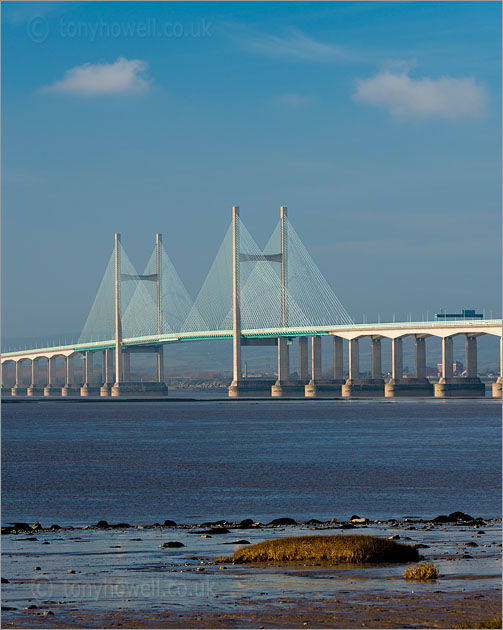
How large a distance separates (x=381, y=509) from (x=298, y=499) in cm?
391

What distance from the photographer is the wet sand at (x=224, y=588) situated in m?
16.1

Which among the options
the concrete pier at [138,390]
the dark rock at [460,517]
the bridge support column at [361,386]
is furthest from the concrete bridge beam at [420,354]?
the dark rock at [460,517]

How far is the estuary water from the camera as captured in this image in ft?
108

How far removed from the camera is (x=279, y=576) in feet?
64.3

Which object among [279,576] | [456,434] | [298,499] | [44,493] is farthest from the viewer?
[456,434]

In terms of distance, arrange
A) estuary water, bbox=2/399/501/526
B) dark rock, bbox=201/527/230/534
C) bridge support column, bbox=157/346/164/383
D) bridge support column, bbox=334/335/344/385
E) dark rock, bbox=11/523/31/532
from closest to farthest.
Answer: dark rock, bbox=201/527/230/534 → dark rock, bbox=11/523/31/532 → estuary water, bbox=2/399/501/526 → bridge support column, bbox=334/335/344/385 → bridge support column, bbox=157/346/164/383

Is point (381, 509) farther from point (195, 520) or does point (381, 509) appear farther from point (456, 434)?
point (456, 434)

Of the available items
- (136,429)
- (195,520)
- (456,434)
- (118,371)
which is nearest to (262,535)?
(195,520)

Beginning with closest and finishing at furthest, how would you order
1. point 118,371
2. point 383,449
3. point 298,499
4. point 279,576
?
point 279,576, point 298,499, point 383,449, point 118,371

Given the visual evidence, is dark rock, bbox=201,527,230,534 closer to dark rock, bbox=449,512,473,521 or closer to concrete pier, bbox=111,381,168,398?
dark rock, bbox=449,512,473,521

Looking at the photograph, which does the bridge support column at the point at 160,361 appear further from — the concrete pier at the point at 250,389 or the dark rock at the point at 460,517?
the dark rock at the point at 460,517

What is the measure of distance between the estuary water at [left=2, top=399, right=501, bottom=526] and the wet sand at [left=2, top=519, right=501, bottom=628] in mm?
6610

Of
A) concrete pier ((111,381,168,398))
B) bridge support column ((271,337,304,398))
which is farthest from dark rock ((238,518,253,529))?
concrete pier ((111,381,168,398))

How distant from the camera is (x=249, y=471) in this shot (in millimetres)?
46469
